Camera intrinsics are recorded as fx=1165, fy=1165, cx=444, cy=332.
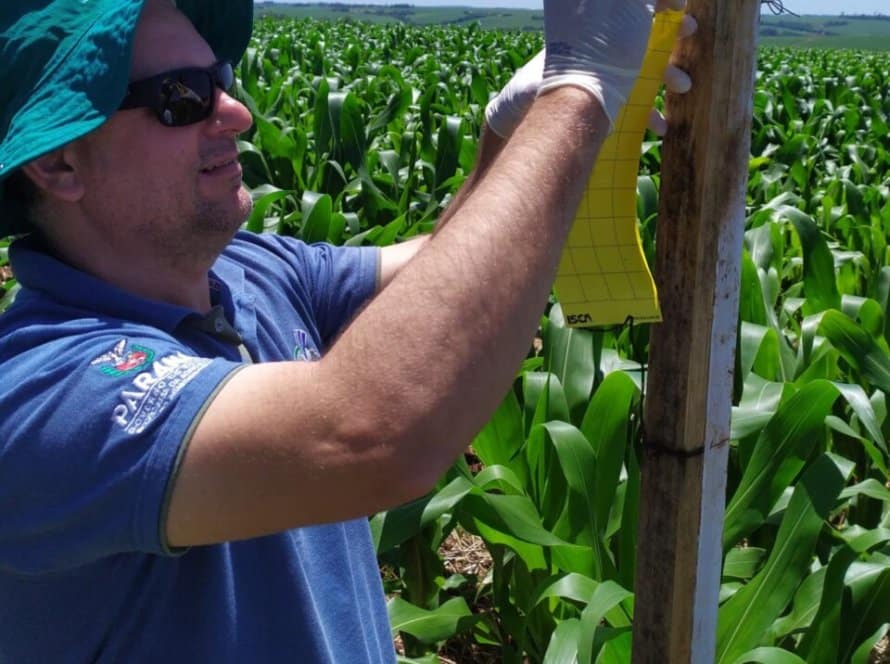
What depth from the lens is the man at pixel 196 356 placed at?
3.41ft

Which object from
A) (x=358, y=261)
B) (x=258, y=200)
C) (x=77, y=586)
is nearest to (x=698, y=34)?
(x=358, y=261)

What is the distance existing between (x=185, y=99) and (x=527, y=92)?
0.39 m

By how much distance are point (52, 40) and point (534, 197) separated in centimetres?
54

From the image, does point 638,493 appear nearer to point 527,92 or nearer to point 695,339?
point 695,339

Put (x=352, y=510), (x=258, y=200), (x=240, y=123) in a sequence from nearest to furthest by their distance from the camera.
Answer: (x=352, y=510), (x=240, y=123), (x=258, y=200)

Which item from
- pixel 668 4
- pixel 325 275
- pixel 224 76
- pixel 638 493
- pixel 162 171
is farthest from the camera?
pixel 638 493

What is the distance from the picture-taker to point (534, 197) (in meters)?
1.08

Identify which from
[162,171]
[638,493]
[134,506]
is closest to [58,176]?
[162,171]

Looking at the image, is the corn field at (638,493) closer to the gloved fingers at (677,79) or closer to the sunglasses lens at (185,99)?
the gloved fingers at (677,79)

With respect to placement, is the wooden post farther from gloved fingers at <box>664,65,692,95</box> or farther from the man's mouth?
the man's mouth

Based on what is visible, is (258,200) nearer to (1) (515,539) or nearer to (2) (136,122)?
(1) (515,539)

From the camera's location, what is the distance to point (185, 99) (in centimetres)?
129

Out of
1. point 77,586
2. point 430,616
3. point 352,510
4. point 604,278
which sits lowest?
point 430,616

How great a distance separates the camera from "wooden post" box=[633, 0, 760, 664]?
48.8 inches
